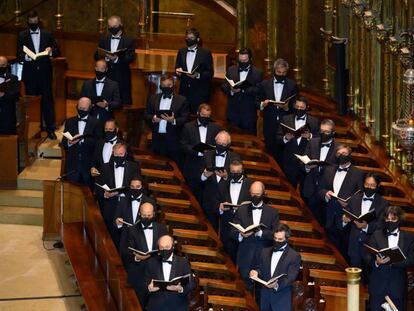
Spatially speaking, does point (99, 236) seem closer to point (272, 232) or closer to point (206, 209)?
point (206, 209)

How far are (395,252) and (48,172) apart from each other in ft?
19.3

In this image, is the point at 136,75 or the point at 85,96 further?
the point at 136,75

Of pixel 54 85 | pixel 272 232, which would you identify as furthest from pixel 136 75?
pixel 272 232

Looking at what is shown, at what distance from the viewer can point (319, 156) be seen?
16.5m

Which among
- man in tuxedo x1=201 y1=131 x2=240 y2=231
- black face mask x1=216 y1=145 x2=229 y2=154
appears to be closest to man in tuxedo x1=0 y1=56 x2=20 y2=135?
man in tuxedo x1=201 y1=131 x2=240 y2=231

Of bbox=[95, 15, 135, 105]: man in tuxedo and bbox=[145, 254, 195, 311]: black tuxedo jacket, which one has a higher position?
bbox=[95, 15, 135, 105]: man in tuxedo

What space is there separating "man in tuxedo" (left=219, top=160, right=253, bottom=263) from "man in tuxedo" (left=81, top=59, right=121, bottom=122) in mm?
2581

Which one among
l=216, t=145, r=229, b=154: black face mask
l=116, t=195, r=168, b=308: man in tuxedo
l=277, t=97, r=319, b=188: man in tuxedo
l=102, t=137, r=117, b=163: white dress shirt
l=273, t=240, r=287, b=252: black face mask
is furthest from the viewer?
l=102, t=137, r=117, b=163: white dress shirt

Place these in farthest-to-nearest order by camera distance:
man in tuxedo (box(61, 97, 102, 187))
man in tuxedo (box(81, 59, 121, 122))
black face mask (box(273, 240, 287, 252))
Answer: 1. man in tuxedo (box(81, 59, 121, 122))
2. man in tuxedo (box(61, 97, 102, 187))
3. black face mask (box(273, 240, 287, 252))

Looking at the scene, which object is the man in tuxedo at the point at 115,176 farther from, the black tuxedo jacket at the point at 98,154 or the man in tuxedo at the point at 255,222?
the man in tuxedo at the point at 255,222

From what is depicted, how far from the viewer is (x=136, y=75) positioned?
20.0 metres

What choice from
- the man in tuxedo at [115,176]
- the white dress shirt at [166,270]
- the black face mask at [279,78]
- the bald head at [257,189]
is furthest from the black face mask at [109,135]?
the white dress shirt at [166,270]

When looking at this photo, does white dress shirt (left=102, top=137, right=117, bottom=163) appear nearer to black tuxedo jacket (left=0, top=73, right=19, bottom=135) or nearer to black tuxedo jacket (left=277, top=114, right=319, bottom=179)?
black tuxedo jacket (left=277, top=114, right=319, bottom=179)

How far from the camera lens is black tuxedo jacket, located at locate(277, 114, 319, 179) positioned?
17016 mm
